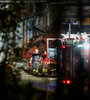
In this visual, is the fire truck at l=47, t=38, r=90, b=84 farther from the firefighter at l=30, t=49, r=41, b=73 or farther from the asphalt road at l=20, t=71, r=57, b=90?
the firefighter at l=30, t=49, r=41, b=73

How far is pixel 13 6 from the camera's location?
193 inches

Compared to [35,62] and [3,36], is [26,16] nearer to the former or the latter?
[3,36]

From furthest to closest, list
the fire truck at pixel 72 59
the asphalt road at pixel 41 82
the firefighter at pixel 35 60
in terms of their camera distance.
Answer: the firefighter at pixel 35 60, the fire truck at pixel 72 59, the asphalt road at pixel 41 82

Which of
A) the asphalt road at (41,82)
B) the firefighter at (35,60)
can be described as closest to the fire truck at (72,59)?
the asphalt road at (41,82)

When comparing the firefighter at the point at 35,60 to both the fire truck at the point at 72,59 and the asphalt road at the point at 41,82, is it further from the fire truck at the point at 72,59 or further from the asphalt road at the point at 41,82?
the fire truck at the point at 72,59

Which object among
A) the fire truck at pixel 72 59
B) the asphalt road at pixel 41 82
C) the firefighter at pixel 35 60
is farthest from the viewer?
the firefighter at pixel 35 60

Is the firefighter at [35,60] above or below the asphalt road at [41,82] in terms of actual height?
above

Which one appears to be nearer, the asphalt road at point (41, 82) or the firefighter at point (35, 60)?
the asphalt road at point (41, 82)

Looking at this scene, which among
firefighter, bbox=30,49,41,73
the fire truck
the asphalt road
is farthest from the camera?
firefighter, bbox=30,49,41,73

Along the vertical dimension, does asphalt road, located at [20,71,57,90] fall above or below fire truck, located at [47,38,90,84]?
below

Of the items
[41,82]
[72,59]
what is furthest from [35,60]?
[72,59]

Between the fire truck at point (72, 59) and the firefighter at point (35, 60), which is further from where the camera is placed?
the firefighter at point (35, 60)

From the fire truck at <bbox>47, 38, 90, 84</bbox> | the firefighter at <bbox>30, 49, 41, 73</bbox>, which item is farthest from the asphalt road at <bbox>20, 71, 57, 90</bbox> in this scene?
the firefighter at <bbox>30, 49, 41, 73</bbox>

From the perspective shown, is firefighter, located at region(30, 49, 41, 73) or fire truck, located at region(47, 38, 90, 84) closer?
fire truck, located at region(47, 38, 90, 84)
